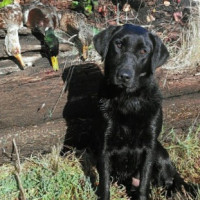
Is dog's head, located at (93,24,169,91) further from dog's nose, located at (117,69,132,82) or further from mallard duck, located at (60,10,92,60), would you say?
mallard duck, located at (60,10,92,60)

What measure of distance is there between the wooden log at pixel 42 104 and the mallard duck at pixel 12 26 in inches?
18.5

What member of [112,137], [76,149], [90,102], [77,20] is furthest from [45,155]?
[77,20]

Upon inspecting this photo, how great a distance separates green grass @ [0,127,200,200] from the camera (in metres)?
3.87

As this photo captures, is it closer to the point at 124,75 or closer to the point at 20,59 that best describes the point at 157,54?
the point at 124,75

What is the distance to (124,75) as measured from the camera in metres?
3.36

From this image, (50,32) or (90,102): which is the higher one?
(50,32)

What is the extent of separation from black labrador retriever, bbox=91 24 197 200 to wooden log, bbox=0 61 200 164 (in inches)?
28.1

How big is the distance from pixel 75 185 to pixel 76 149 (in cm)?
70

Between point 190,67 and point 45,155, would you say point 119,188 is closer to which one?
point 45,155

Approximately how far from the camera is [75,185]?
3939 millimetres

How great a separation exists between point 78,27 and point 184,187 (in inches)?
94.0

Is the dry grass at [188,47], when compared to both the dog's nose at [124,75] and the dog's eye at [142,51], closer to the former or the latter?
the dog's eye at [142,51]

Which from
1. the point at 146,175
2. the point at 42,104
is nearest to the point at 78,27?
the point at 42,104

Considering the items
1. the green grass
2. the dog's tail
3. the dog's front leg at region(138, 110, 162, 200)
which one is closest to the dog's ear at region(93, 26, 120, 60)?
the dog's front leg at region(138, 110, 162, 200)
